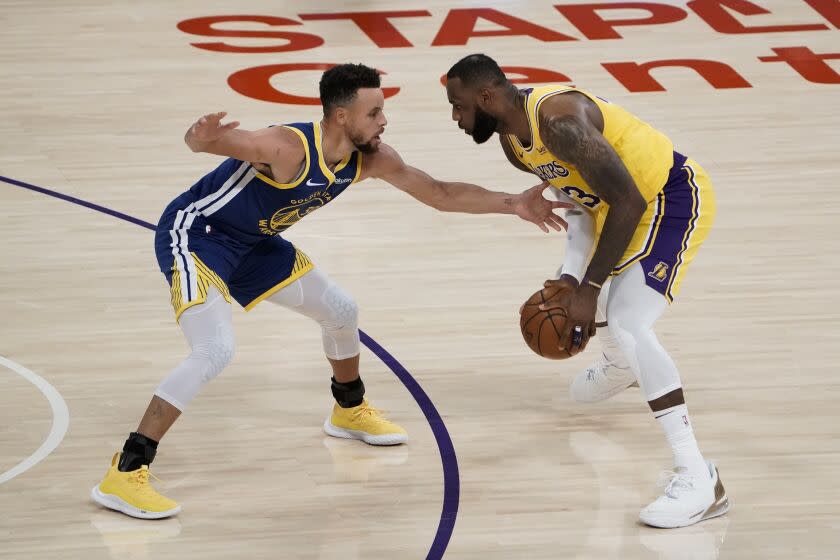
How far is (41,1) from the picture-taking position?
42.0 feet

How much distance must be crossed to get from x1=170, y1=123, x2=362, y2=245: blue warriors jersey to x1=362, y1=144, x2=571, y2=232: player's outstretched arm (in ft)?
0.43

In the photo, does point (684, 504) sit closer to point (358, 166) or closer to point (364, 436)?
point (364, 436)

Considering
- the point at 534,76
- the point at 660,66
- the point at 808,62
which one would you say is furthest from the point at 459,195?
the point at 808,62

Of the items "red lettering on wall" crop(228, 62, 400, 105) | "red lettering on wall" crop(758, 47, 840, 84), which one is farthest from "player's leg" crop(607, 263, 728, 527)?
"red lettering on wall" crop(758, 47, 840, 84)

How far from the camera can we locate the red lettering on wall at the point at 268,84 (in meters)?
10.0

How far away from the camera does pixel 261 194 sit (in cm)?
507

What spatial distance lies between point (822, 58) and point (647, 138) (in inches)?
258

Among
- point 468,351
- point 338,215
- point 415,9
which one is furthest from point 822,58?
point 468,351

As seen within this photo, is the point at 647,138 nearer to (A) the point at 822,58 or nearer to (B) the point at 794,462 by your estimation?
(B) the point at 794,462

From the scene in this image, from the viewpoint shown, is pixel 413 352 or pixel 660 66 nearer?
pixel 413 352

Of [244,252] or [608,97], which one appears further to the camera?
[608,97]

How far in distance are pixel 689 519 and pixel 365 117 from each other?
200cm

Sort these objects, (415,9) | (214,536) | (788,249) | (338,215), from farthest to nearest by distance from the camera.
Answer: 1. (415,9)
2. (338,215)
3. (788,249)
4. (214,536)

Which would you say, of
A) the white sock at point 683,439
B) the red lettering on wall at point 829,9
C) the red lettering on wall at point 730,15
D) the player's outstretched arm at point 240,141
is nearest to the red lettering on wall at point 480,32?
the red lettering on wall at point 730,15
